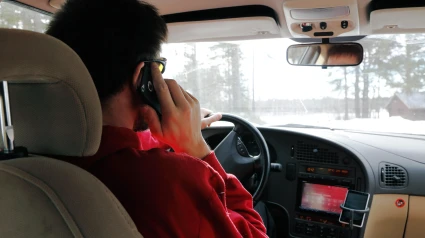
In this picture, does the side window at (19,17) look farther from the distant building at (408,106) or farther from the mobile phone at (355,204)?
the distant building at (408,106)

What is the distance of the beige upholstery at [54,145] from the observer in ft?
3.19

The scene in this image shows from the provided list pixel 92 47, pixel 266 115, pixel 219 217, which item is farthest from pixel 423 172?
pixel 92 47

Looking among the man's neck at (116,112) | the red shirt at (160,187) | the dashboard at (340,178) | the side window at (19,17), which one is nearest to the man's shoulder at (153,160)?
the red shirt at (160,187)

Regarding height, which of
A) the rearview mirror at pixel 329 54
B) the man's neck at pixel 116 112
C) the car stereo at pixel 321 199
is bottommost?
the car stereo at pixel 321 199

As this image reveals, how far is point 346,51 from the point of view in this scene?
2.89 metres

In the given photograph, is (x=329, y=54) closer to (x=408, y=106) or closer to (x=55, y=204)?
(x=408, y=106)

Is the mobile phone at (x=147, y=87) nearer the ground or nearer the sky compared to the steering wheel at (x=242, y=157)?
nearer the sky

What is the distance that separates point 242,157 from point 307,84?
1358 mm

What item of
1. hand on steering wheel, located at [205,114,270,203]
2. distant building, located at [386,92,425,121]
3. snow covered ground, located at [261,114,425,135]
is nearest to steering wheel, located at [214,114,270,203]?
hand on steering wheel, located at [205,114,270,203]

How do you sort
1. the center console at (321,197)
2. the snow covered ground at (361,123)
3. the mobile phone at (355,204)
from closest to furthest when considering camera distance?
1. the mobile phone at (355,204)
2. the center console at (321,197)
3. the snow covered ground at (361,123)

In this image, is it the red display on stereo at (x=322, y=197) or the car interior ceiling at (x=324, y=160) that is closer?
the car interior ceiling at (x=324, y=160)

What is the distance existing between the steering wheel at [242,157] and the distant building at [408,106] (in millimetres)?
1495

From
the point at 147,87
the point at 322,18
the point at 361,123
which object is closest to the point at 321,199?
the point at 361,123

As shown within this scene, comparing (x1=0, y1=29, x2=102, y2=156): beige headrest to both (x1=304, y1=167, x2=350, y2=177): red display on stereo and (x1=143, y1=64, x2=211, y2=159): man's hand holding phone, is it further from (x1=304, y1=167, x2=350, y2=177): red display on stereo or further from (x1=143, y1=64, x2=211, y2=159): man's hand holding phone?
(x1=304, y1=167, x2=350, y2=177): red display on stereo
